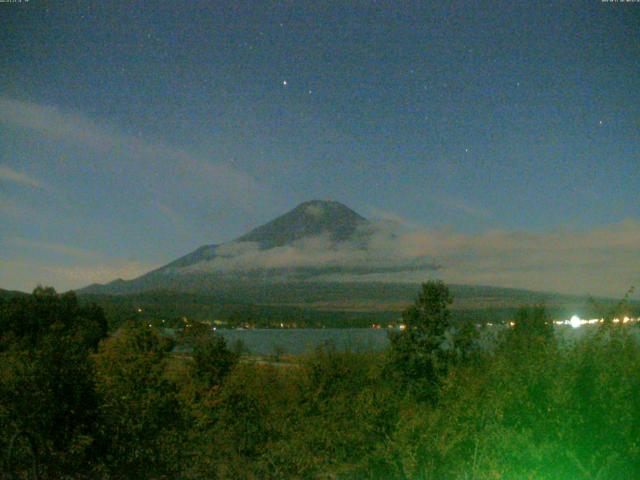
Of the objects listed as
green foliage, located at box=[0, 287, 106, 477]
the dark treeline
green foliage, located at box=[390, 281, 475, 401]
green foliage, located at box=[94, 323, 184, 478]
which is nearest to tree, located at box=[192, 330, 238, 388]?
green foliage, located at box=[390, 281, 475, 401]

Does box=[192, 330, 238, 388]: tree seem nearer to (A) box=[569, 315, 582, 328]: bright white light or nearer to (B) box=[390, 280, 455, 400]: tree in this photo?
(B) box=[390, 280, 455, 400]: tree

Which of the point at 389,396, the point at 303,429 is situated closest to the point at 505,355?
the point at 389,396

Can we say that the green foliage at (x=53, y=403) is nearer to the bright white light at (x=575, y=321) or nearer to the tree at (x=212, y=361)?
the bright white light at (x=575, y=321)

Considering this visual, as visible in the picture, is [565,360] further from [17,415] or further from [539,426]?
[17,415]

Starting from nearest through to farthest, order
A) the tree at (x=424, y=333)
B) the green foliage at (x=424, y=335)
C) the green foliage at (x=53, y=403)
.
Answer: the green foliage at (x=53, y=403) < the green foliage at (x=424, y=335) < the tree at (x=424, y=333)

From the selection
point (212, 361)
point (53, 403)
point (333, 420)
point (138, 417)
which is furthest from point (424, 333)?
point (53, 403)

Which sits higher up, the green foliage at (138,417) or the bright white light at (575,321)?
the bright white light at (575,321)

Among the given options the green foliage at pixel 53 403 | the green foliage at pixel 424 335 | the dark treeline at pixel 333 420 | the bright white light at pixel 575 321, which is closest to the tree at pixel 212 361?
the green foliage at pixel 424 335
